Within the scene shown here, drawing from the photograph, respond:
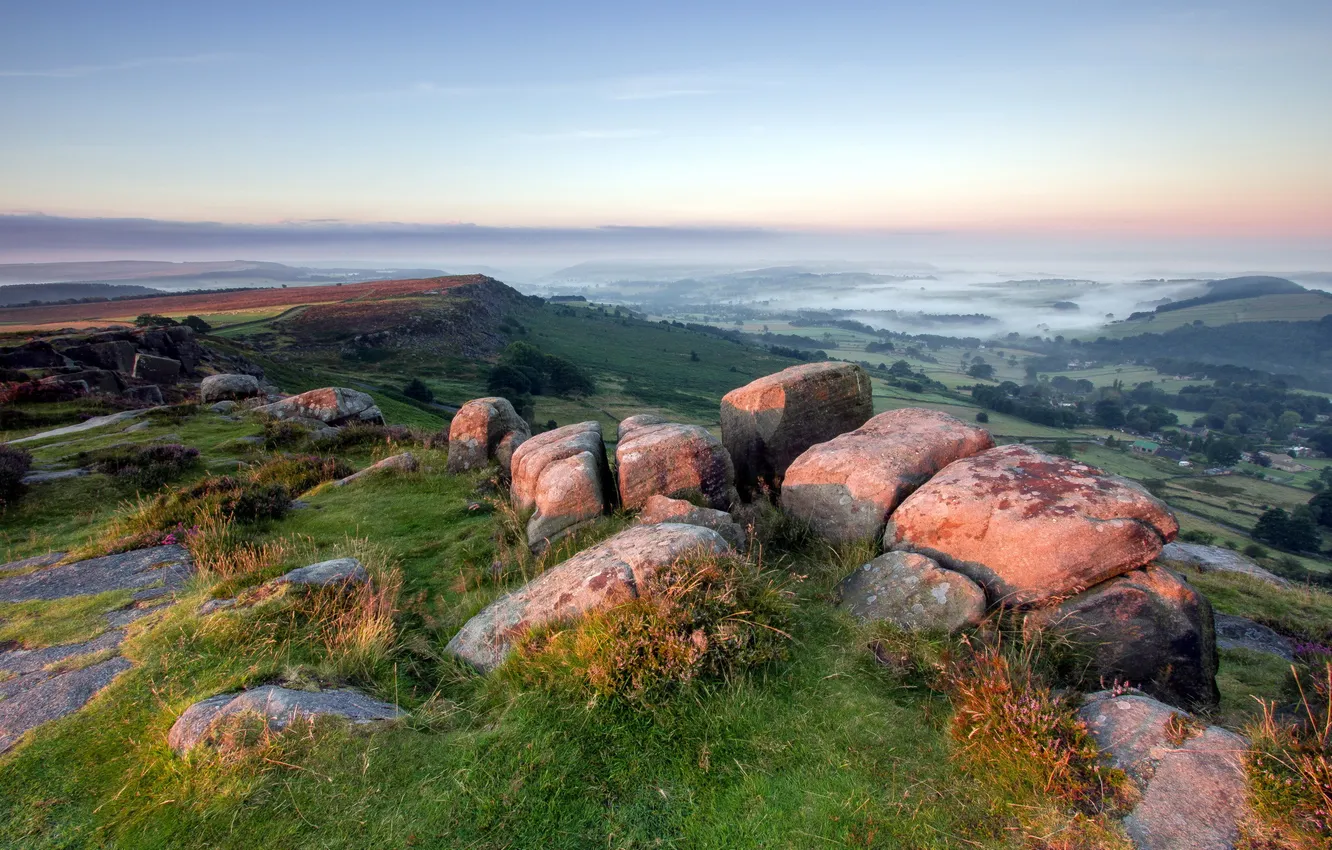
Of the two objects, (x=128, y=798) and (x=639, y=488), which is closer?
(x=128, y=798)

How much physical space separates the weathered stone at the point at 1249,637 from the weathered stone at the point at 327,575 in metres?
15.4

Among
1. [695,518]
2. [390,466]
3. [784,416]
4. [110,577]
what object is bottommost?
[110,577]

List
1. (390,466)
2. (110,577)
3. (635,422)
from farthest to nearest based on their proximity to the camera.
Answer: (390,466)
(635,422)
(110,577)

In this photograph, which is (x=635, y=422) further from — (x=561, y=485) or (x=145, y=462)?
(x=145, y=462)

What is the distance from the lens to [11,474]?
45.7ft

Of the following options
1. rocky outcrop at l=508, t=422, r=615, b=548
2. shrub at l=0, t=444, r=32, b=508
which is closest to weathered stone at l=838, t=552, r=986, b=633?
rocky outcrop at l=508, t=422, r=615, b=548

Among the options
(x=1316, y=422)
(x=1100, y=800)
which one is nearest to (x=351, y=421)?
(x=1100, y=800)

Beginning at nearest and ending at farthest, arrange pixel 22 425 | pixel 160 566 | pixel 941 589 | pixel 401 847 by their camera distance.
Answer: pixel 401 847, pixel 941 589, pixel 160 566, pixel 22 425

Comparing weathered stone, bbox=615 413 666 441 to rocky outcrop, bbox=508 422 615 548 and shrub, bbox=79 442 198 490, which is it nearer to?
rocky outcrop, bbox=508 422 615 548

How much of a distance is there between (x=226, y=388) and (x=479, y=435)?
2213 centimetres

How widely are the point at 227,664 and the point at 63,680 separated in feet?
5.50

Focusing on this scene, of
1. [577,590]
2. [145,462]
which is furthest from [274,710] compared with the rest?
[145,462]

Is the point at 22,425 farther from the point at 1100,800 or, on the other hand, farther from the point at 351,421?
the point at 1100,800

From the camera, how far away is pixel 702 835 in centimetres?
478
